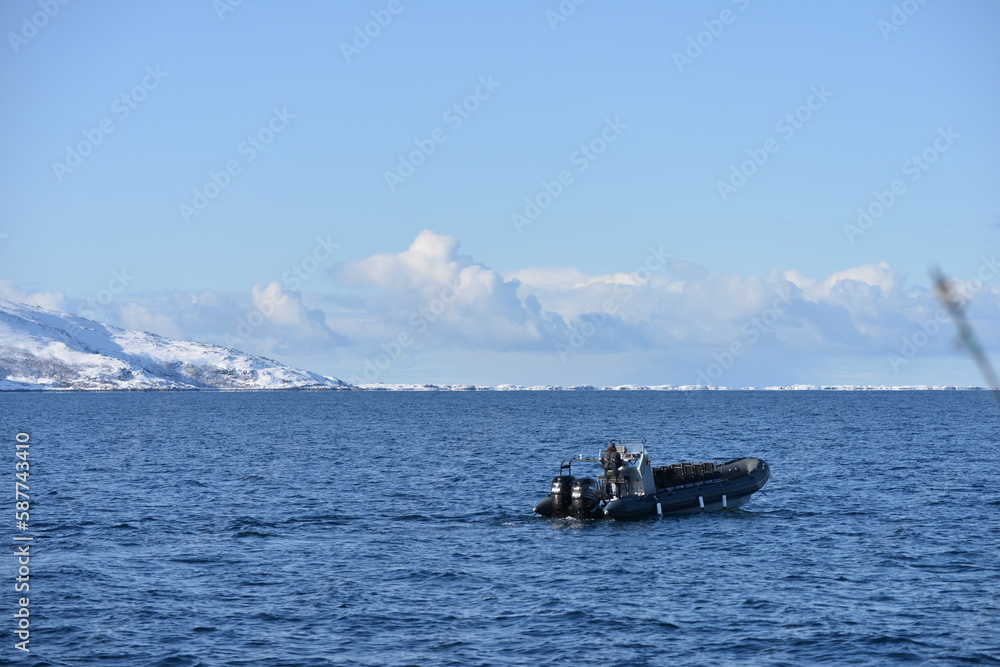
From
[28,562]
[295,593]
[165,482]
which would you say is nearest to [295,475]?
[165,482]

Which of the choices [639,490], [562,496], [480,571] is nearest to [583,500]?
[562,496]

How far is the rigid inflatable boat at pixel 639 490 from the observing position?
4725cm

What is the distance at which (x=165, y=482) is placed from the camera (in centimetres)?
A: 6400

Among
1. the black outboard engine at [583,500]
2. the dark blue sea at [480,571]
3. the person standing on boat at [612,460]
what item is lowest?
the dark blue sea at [480,571]

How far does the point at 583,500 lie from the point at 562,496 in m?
1.09

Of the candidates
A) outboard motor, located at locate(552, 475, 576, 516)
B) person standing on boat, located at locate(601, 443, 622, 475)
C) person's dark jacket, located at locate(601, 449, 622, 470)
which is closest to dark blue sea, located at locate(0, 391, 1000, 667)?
outboard motor, located at locate(552, 475, 576, 516)

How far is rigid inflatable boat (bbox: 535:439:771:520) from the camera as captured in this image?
4725 centimetres

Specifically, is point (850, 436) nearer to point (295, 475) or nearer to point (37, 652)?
point (295, 475)

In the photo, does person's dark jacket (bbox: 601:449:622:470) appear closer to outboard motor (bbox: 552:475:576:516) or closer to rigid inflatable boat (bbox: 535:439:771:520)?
rigid inflatable boat (bbox: 535:439:771:520)

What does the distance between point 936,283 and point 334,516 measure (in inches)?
1733

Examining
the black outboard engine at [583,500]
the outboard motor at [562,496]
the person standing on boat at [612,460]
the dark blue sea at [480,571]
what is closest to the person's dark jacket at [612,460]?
the person standing on boat at [612,460]

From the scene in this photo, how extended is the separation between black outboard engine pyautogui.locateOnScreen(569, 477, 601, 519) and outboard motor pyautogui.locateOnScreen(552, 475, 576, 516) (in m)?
0.23

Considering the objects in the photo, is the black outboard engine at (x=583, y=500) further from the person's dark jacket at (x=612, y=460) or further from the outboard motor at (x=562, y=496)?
the person's dark jacket at (x=612, y=460)

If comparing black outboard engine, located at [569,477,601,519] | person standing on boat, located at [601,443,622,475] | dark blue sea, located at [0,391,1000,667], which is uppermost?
person standing on boat, located at [601,443,622,475]
